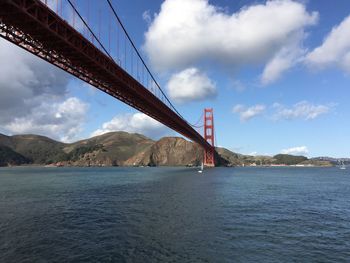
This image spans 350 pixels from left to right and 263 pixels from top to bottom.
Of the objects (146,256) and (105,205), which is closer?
(146,256)

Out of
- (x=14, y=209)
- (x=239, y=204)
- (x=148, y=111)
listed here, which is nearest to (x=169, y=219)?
(x=239, y=204)

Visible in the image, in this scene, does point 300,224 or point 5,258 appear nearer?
point 5,258

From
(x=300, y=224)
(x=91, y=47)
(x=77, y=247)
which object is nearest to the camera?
(x=77, y=247)

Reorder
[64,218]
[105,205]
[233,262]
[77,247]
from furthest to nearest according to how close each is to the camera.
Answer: [105,205] → [64,218] → [77,247] → [233,262]

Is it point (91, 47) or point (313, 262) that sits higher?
point (91, 47)

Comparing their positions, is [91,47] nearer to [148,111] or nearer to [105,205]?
[105,205]

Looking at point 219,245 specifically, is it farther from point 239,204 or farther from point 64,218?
point 239,204

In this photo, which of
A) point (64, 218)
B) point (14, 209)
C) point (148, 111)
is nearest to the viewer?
point (64, 218)

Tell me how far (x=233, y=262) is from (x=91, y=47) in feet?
92.1

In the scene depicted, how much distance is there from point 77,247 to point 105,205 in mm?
14602

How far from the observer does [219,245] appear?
16.9 m

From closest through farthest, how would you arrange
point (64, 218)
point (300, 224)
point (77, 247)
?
point (77, 247)
point (300, 224)
point (64, 218)

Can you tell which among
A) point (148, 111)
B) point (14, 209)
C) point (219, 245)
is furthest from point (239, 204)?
point (148, 111)

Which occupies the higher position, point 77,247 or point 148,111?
point 148,111
